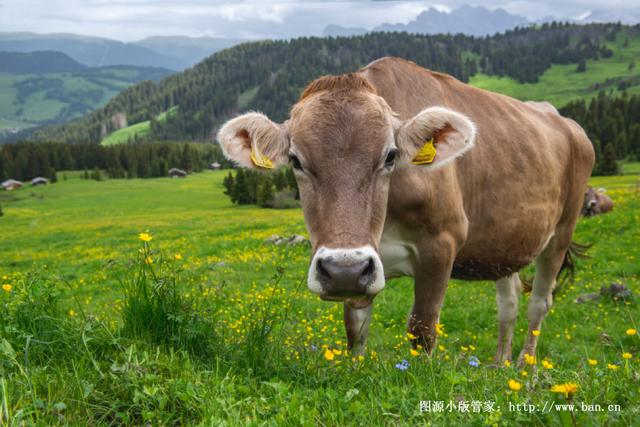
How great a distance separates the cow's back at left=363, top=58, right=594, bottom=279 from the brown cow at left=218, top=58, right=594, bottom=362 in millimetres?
16

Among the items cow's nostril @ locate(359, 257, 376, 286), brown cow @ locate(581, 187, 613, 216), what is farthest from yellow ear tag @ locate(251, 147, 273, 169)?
brown cow @ locate(581, 187, 613, 216)

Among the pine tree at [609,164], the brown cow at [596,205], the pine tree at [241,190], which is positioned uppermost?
the brown cow at [596,205]

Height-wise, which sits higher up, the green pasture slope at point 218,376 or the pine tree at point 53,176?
the green pasture slope at point 218,376

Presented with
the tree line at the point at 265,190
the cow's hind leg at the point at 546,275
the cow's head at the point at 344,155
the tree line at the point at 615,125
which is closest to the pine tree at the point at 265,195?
the tree line at the point at 265,190

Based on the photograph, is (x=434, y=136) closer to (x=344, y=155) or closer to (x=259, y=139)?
(x=344, y=155)

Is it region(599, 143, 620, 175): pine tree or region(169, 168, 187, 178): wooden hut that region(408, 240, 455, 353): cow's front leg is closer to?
region(599, 143, 620, 175): pine tree

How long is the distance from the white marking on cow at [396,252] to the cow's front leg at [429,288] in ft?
0.41

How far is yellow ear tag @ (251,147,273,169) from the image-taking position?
4.64m

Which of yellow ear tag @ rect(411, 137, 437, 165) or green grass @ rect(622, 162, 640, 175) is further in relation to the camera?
green grass @ rect(622, 162, 640, 175)

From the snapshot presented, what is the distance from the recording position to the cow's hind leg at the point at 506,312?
7867mm

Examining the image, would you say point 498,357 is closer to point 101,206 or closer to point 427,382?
point 427,382

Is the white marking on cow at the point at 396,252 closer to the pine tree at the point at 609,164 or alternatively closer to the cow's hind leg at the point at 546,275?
the cow's hind leg at the point at 546,275

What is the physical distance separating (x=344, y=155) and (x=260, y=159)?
3.11 feet

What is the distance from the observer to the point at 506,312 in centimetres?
793
